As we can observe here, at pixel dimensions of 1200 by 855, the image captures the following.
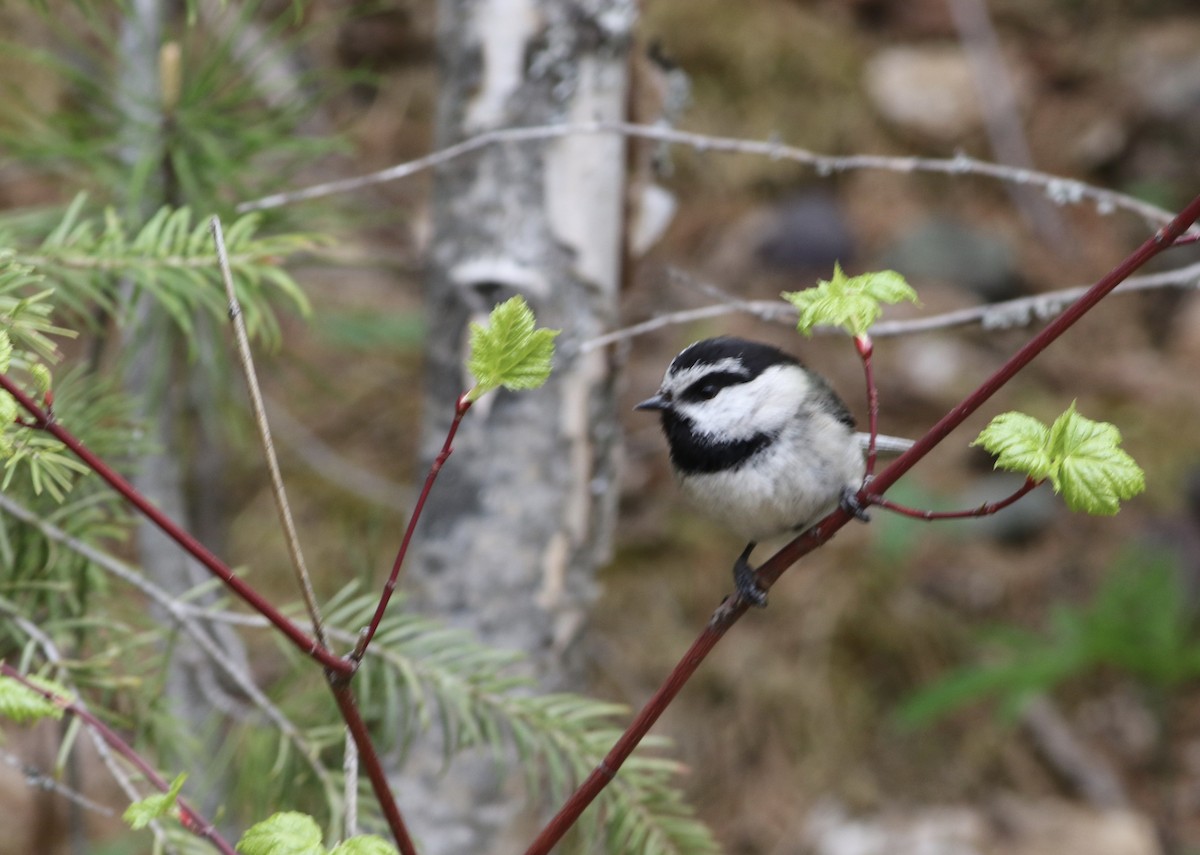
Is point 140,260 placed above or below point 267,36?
below

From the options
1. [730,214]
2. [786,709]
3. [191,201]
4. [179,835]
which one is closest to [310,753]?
[179,835]

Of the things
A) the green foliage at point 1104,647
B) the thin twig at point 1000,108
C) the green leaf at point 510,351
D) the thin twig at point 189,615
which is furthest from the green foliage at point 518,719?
the thin twig at point 1000,108

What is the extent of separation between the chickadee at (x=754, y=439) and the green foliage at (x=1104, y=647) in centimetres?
127

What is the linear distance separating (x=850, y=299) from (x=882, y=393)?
3.16 meters

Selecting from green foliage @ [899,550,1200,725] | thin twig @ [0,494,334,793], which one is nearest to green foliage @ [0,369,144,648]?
thin twig @ [0,494,334,793]

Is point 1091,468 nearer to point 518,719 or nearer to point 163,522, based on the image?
point 163,522

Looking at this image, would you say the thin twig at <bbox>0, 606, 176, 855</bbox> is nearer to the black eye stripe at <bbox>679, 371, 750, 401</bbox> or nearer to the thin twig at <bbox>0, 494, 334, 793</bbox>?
the thin twig at <bbox>0, 494, 334, 793</bbox>

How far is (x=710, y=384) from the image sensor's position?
1788 mm

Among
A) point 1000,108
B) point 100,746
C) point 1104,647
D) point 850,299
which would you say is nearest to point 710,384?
point 850,299

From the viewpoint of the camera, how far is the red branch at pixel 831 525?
36.7 inches

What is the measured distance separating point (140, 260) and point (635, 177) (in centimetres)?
113

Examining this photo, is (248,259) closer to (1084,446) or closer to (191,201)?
(191,201)

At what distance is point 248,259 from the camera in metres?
1.41

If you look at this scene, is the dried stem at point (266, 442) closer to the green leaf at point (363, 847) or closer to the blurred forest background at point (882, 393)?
the green leaf at point (363, 847)
